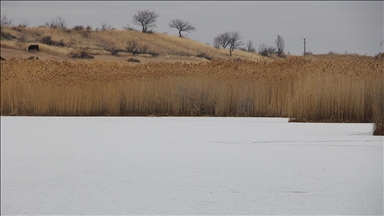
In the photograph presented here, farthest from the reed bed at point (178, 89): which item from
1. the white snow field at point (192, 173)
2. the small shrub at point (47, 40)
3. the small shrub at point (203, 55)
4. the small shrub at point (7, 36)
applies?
the small shrub at point (47, 40)

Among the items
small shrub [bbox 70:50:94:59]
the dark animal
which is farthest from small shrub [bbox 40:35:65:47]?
the dark animal

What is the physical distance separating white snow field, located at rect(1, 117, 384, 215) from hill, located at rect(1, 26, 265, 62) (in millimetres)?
20408

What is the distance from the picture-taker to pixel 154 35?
3503 centimetres

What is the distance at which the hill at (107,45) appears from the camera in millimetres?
27359

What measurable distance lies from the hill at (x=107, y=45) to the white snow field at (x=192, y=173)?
20408 millimetres

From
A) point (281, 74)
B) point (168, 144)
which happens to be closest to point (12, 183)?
point (168, 144)

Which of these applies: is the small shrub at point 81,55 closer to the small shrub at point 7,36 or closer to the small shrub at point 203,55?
the small shrub at point 7,36

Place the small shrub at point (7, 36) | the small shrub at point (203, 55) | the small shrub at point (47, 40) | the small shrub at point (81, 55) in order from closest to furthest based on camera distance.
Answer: the small shrub at point (81, 55), the small shrub at point (7, 36), the small shrub at point (47, 40), the small shrub at point (203, 55)

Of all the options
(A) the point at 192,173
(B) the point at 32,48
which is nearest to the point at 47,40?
Answer: (B) the point at 32,48

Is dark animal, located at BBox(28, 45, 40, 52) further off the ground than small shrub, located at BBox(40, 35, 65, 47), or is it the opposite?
small shrub, located at BBox(40, 35, 65, 47)

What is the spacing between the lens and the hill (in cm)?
2736

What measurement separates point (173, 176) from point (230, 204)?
0.70 metres

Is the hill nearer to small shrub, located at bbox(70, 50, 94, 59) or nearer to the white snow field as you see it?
small shrub, located at bbox(70, 50, 94, 59)

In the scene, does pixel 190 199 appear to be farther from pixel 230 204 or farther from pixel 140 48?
pixel 140 48
